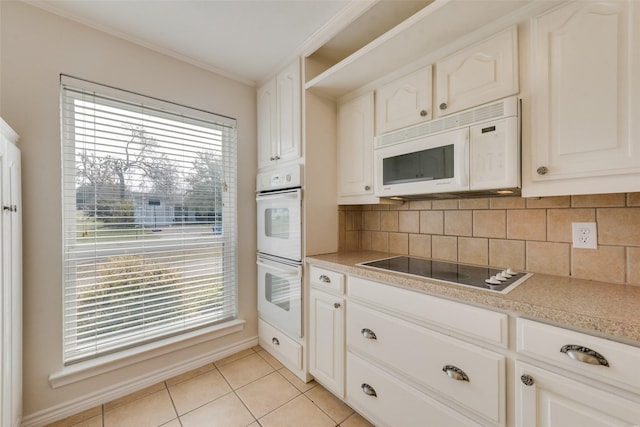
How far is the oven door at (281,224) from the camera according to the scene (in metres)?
1.86

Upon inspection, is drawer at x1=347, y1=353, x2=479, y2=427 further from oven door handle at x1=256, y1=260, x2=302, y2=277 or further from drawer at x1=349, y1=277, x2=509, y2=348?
oven door handle at x1=256, y1=260, x2=302, y2=277

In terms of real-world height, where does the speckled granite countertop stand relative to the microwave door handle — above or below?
below

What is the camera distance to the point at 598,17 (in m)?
0.95

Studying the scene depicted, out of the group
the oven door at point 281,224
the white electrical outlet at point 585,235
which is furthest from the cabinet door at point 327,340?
the white electrical outlet at point 585,235

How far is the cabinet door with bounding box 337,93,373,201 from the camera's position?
5.81 feet

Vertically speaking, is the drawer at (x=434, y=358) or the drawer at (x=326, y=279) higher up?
the drawer at (x=326, y=279)

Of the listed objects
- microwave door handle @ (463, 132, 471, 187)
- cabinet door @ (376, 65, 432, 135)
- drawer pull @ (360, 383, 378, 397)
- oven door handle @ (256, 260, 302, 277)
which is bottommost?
drawer pull @ (360, 383, 378, 397)

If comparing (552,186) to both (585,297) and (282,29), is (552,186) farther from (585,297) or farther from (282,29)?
(282,29)

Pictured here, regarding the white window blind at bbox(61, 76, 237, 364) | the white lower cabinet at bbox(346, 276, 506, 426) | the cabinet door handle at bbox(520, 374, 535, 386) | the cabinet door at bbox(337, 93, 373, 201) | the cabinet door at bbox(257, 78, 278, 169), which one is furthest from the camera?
the cabinet door at bbox(257, 78, 278, 169)

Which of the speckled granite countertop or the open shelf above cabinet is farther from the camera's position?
the open shelf above cabinet

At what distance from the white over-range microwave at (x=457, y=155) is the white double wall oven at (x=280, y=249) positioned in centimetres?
66

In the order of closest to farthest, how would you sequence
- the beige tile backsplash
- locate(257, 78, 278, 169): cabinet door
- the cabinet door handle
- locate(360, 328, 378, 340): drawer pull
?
1. the cabinet door handle
2. the beige tile backsplash
3. locate(360, 328, 378, 340): drawer pull
4. locate(257, 78, 278, 169): cabinet door

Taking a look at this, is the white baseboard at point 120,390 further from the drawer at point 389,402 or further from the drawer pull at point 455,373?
the drawer pull at point 455,373

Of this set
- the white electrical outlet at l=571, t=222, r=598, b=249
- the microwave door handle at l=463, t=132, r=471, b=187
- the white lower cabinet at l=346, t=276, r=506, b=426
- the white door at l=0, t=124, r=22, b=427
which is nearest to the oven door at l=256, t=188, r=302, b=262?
the white lower cabinet at l=346, t=276, r=506, b=426
